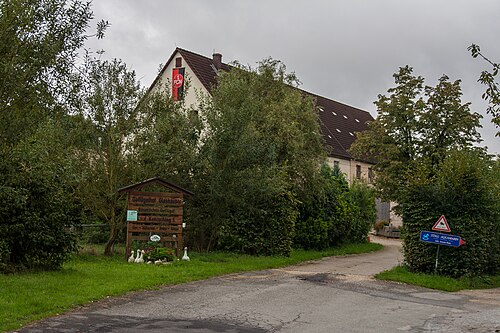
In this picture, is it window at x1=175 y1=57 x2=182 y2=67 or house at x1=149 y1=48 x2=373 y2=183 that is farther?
window at x1=175 y1=57 x2=182 y2=67

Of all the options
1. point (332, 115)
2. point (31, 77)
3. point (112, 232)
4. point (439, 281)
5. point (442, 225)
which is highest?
point (332, 115)

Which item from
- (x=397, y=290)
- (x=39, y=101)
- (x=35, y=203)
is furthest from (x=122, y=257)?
(x=39, y=101)

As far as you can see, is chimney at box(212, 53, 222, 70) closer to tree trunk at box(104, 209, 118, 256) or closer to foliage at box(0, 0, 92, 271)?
tree trunk at box(104, 209, 118, 256)

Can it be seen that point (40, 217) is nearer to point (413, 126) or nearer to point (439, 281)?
point (439, 281)

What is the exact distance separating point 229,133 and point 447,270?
8411 millimetres

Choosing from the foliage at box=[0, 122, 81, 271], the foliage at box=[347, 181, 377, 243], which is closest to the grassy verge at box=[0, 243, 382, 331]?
the foliage at box=[0, 122, 81, 271]

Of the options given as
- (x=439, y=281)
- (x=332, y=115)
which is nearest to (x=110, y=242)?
(x=439, y=281)

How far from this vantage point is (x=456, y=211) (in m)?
19.2

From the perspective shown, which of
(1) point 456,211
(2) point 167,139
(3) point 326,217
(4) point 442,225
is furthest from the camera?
(3) point 326,217

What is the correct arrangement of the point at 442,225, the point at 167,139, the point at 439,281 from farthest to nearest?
the point at 167,139 → the point at 442,225 → the point at 439,281

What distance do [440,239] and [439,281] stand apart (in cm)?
129

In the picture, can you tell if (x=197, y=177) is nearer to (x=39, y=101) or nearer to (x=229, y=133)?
(x=229, y=133)

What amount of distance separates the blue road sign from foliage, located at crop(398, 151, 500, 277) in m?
0.65

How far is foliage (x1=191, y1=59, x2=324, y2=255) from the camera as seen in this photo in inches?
821
